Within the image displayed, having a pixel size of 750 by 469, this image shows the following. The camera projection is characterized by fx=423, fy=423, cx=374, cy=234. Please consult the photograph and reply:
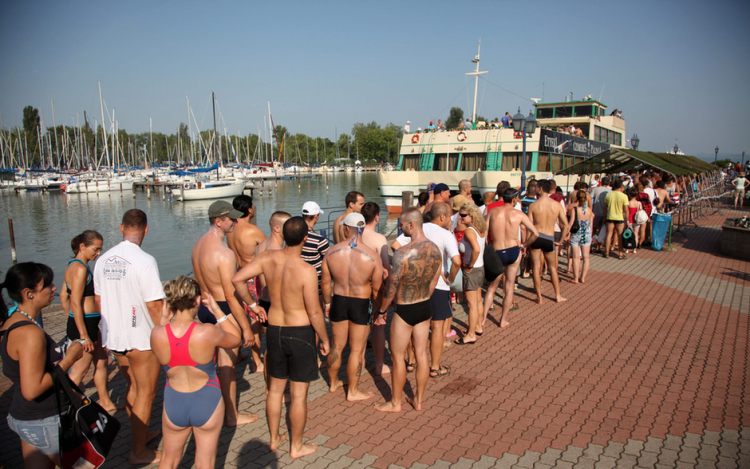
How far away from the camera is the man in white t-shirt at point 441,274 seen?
183 inches

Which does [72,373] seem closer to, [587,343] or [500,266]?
[500,266]

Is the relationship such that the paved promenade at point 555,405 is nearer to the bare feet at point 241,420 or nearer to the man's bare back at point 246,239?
the bare feet at point 241,420

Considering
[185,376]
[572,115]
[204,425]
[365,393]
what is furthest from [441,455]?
[572,115]

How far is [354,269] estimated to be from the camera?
399 cm

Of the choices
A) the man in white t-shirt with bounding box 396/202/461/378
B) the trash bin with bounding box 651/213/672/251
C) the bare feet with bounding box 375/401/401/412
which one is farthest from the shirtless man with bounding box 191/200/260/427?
the trash bin with bounding box 651/213/672/251

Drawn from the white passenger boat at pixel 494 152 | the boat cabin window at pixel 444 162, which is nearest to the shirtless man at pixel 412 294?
the white passenger boat at pixel 494 152

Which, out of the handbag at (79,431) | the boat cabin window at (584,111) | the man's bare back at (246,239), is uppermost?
the boat cabin window at (584,111)

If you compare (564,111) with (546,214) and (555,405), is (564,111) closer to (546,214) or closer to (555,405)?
(546,214)

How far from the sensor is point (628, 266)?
33.0ft

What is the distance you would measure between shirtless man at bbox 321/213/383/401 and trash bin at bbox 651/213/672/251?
10.7m

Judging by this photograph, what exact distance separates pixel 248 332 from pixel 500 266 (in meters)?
3.63

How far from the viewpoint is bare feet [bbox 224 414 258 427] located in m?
3.94

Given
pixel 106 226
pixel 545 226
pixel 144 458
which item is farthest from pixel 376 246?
pixel 106 226

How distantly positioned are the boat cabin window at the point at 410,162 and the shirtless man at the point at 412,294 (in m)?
20.1
